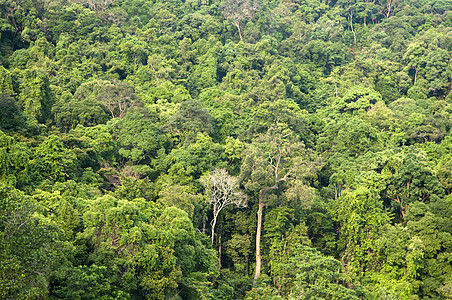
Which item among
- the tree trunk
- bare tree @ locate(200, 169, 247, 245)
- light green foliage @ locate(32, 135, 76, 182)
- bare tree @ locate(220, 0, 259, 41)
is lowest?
the tree trunk

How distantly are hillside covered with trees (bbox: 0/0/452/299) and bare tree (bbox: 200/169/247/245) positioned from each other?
0.42 ft

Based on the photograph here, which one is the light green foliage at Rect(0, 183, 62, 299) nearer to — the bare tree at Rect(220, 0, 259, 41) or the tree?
the tree

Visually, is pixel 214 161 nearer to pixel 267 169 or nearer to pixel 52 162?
pixel 267 169

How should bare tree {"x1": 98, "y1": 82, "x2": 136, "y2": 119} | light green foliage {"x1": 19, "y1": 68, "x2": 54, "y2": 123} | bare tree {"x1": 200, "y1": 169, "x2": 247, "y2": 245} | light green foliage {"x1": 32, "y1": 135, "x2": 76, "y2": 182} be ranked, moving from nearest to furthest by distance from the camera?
light green foliage {"x1": 32, "y1": 135, "x2": 76, "y2": 182} < bare tree {"x1": 200, "y1": 169, "x2": 247, "y2": 245} < light green foliage {"x1": 19, "y1": 68, "x2": 54, "y2": 123} < bare tree {"x1": 98, "y1": 82, "x2": 136, "y2": 119}

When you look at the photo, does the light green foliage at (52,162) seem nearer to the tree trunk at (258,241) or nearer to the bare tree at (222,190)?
the bare tree at (222,190)

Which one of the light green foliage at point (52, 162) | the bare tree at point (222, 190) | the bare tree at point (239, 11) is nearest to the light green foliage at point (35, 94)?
the light green foliage at point (52, 162)

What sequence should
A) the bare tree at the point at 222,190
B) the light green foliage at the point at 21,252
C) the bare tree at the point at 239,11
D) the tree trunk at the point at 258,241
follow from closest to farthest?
the light green foliage at the point at 21,252, the bare tree at the point at 222,190, the tree trunk at the point at 258,241, the bare tree at the point at 239,11

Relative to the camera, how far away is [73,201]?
2042cm

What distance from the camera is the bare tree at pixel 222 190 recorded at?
2747 cm

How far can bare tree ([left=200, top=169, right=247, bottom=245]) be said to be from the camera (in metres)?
27.5

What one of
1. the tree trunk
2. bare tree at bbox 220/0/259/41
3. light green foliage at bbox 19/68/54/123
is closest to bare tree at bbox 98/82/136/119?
light green foliage at bbox 19/68/54/123

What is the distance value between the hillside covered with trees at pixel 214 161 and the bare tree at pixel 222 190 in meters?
0.13

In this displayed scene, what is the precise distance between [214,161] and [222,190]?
3601 millimetres

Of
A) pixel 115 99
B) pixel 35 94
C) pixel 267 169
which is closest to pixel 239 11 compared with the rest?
pixel 115 99
